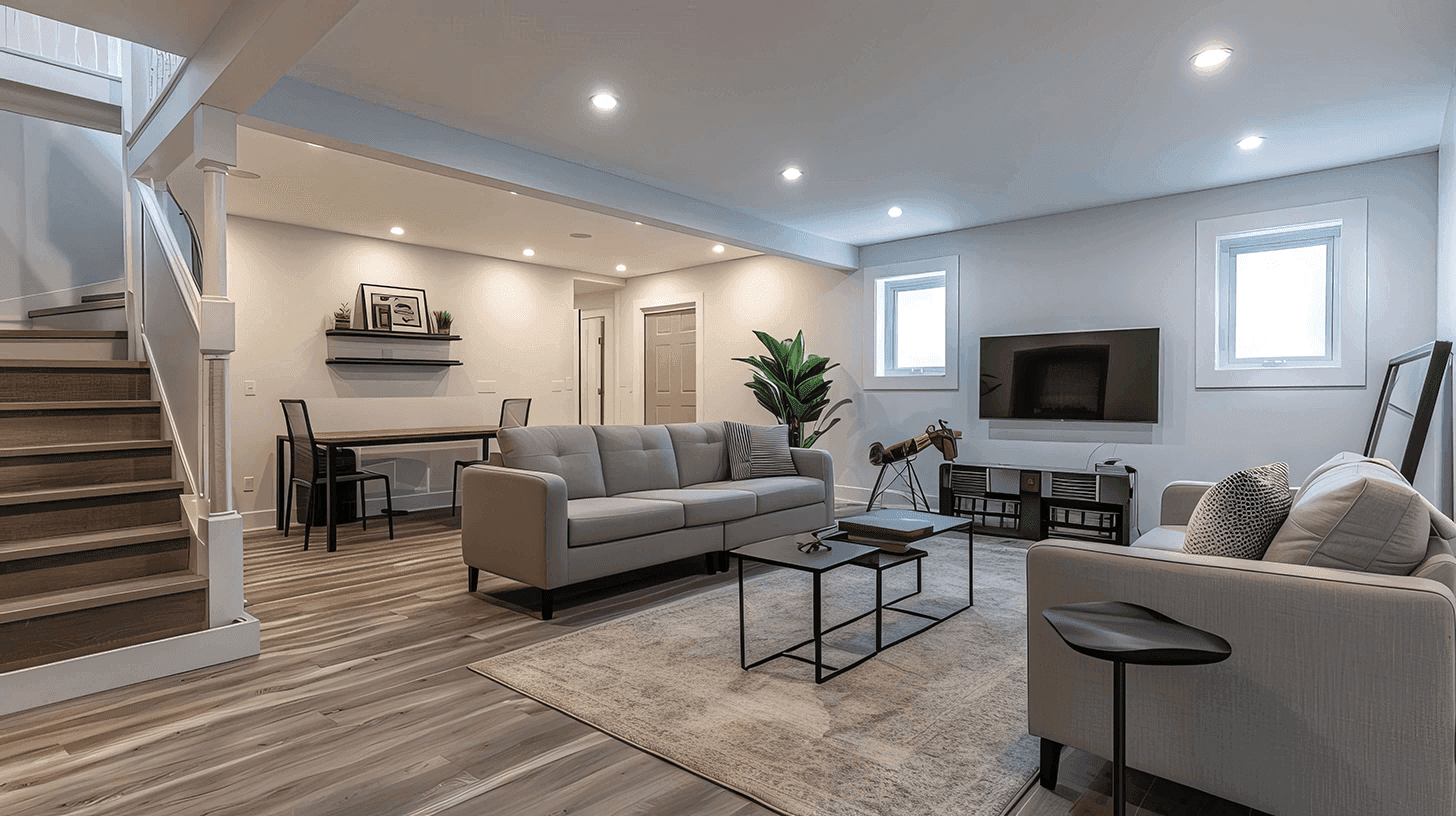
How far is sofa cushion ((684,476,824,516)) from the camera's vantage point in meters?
4.41

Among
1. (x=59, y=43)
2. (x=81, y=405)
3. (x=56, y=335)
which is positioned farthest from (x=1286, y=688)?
(x=59, y=43)

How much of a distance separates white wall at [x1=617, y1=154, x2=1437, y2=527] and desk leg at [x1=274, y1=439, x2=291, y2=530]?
4182 millimetres

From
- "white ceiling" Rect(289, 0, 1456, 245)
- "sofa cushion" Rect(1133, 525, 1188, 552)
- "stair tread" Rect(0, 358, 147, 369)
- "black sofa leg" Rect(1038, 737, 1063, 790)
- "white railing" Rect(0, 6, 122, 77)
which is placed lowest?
"black sofa leg" Rect(1038, 737, 1063, 790)

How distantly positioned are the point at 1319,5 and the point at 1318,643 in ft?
7.95

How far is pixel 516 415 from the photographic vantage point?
6.23 meters

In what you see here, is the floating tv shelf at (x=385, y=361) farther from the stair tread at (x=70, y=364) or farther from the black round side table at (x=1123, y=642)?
the black round side table at (x=1123, y=642)

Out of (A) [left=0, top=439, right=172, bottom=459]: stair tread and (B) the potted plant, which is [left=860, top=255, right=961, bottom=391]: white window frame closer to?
(B) the potted plant

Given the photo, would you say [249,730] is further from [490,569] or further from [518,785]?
[490,569]

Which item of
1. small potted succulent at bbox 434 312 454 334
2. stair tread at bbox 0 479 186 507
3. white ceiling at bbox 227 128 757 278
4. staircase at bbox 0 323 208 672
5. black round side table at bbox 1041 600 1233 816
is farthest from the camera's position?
small potted succulent at bbox 434 312 454 334

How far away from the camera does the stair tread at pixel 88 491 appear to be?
2779 mm

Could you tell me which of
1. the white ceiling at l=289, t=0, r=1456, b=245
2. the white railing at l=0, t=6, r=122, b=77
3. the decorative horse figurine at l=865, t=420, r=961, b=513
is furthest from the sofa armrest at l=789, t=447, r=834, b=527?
the white railing at l=0, t=6, r=122, b=77

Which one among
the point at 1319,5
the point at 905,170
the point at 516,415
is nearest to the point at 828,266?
the point at 905,170

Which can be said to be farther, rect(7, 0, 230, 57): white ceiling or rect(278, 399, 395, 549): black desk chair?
rect(278, 399, 395, 549): black desk chair

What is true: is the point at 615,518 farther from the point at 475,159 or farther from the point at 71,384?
the point at 71,384
